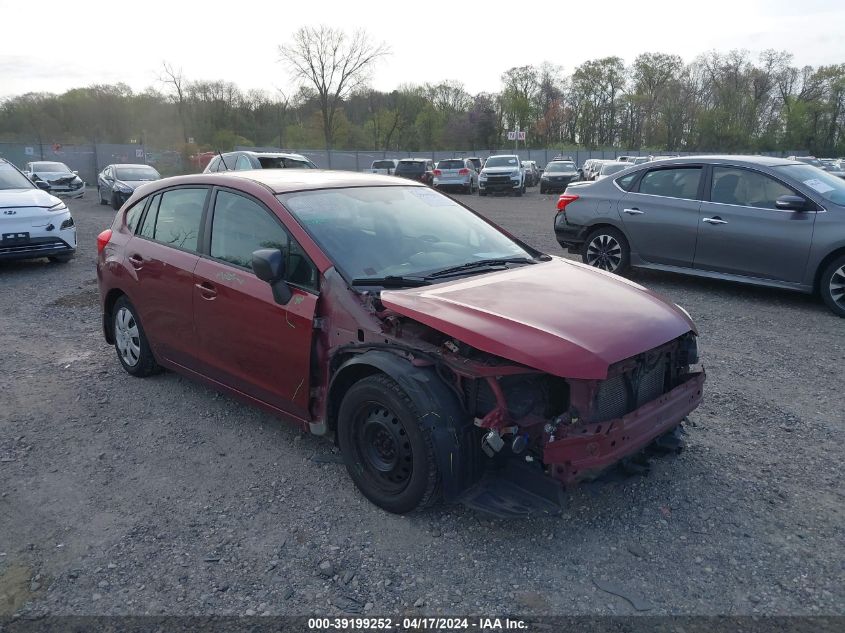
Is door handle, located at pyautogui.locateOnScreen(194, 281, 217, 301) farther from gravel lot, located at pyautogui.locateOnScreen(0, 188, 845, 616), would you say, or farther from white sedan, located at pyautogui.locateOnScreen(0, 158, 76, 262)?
white sedan, located at pyautogui.locateOnScreen(0, 158, 76, 262)

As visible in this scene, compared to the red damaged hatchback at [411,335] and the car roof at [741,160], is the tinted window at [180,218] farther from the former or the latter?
the car roof at [741,160]

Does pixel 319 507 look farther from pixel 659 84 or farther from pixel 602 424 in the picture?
pixel 659 84

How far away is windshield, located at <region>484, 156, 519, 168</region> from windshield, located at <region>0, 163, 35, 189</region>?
2115cm

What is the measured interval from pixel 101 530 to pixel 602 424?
99.2 inches

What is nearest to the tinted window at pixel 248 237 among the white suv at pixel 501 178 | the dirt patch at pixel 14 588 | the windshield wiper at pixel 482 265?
the windshield wiper at pixel 482 265

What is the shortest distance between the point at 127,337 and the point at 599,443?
4.00m

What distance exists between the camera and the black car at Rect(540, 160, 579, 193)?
31.8 metres

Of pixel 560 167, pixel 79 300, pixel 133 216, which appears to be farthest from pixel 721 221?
pixel 560 167

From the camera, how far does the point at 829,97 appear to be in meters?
70.5

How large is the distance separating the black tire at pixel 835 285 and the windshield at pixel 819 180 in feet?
2.37

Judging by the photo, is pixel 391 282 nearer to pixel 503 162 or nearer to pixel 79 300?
pixel 79 300

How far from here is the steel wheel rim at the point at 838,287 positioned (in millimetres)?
7066

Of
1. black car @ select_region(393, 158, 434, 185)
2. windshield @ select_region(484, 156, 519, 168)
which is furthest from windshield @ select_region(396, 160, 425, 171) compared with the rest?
windshield @ select_region(484, 156, 519, 168)

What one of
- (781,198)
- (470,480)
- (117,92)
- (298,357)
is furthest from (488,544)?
(117,92)
